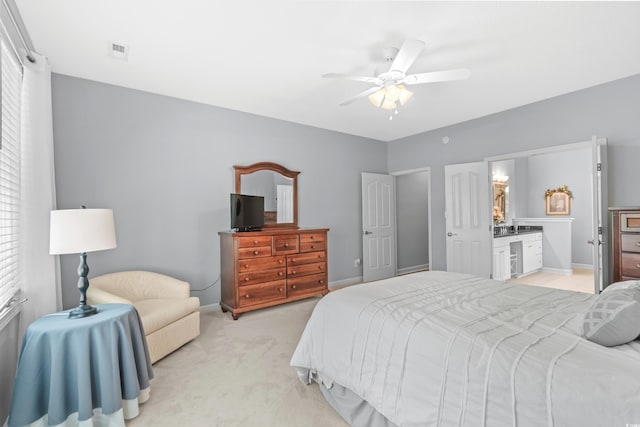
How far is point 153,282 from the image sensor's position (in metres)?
3.11

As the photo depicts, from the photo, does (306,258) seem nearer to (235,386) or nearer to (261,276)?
(261,276)

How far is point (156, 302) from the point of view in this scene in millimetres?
2848

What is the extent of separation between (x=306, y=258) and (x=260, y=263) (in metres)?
0.68

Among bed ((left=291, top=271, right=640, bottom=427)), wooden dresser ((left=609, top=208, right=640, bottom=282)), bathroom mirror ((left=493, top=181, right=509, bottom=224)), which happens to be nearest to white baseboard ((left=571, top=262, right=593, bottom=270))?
bathroom mirror ((left=493, top=181, right=509, bottom=224))

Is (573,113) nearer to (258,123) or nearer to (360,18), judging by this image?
(360,18)

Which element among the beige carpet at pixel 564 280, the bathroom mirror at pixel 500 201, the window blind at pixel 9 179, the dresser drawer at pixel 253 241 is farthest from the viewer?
the bathroom mirror at pixel 500 201

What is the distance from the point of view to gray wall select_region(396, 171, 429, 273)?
6.30 metres

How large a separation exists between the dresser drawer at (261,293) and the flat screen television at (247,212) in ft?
2.48

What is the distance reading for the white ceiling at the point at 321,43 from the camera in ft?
6.83

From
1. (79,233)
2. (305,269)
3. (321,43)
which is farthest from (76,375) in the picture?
(321,43)

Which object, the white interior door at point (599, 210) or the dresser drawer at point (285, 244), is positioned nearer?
the white interior door at point (599, 210)

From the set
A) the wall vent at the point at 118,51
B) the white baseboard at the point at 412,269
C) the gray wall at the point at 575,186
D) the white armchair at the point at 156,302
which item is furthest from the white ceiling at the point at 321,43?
the gray wall at the point at 575,186

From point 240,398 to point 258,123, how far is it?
341 cm

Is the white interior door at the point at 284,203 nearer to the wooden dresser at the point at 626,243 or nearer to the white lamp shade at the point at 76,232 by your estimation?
the white lamp shade at the point at 76,232
